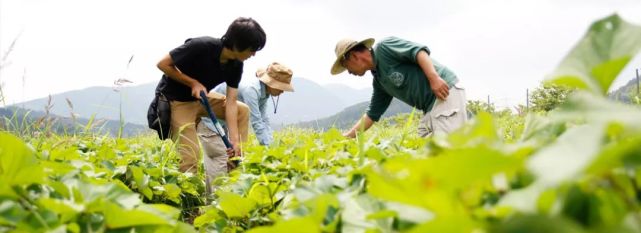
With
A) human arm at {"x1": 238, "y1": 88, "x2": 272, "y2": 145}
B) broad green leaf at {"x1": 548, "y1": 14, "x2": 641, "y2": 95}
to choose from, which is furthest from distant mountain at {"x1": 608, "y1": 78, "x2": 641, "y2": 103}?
human arm at {"x1": 238, "y1": 88, "x2": 272, "y2": 145}

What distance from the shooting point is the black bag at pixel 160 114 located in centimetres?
387

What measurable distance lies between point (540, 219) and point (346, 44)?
3.87 m

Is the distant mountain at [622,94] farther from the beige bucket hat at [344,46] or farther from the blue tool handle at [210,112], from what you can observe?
the blue tool handle at [210,112]

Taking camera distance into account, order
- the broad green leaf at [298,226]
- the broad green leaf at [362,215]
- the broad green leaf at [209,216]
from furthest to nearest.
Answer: the broad green leaf at [209,216] < the broad green leaf at [362,215] < the broad green leaf at [298,226]

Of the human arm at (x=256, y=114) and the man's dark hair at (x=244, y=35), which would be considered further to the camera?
the human arm at (x=256, y=114)

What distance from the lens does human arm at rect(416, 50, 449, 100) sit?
3.71 m

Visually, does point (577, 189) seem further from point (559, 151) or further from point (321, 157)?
point (321, 157)

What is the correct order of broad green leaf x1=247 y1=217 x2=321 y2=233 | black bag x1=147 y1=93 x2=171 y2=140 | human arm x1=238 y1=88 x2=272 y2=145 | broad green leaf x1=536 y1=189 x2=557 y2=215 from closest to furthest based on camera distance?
broad green leaf x1=536 y1=189 x2=557 y2=215, broad green leaf x1=247 y1=217 x2=321 y2=233, black bag x1=147 y1=93 x2=171 y2=140, human arm x1=238 y1=88 x2=272 y2=145

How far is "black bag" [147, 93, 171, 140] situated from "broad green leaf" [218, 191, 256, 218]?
2684 millimetres

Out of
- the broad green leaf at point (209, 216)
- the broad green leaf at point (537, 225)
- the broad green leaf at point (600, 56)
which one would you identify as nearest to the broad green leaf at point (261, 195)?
the broad green leaf at point (209, 216)

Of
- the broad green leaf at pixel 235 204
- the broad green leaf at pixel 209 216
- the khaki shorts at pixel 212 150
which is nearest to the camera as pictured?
the broad green leaf at pixel 235 204

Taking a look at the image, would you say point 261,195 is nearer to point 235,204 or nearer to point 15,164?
point 235,204

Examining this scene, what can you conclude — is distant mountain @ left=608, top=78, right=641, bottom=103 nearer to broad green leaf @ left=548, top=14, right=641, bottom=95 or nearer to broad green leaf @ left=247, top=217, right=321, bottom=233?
broad green leaf @ left=548, top=14, right=641, bottom=95

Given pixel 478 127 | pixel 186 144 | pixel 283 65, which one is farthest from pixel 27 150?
pixel 283 65
